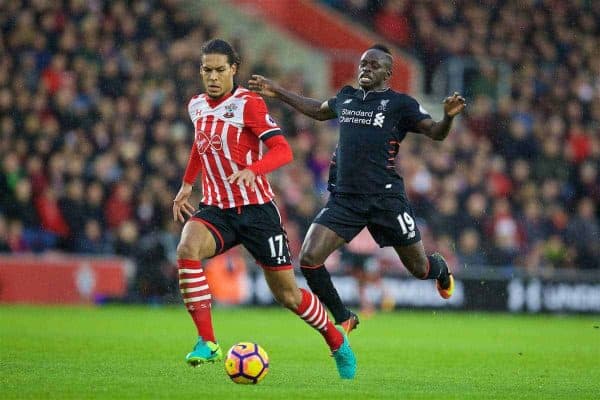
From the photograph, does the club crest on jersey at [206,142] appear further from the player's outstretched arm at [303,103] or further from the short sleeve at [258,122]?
the player's outstretched arm at [303,103]

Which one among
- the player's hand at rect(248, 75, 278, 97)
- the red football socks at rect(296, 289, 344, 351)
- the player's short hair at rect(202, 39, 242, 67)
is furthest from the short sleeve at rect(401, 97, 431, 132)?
the red football socks at rect(296, 289, 344, 351)

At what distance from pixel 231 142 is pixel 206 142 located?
0.18 meters

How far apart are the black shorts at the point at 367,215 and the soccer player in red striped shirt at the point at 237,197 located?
1.25 metres

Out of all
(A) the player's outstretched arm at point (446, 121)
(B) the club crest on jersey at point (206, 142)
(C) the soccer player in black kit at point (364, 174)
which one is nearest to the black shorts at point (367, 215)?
(C) the soccer player in black kit at point (364, 174)

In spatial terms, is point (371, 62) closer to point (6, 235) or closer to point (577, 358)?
point (577, 358)

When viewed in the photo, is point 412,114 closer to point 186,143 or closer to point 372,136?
point 372,136

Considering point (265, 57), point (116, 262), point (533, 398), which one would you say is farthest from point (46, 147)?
point (533, 398)

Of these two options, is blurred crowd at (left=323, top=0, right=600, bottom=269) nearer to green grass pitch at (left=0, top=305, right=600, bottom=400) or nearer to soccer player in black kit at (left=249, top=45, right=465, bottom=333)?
green grass pitch at (left=0, top=305, right=600, bottom=400)

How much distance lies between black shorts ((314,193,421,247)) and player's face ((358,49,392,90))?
0.90 metres

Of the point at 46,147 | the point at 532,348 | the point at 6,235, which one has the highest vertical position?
the point at 46,147

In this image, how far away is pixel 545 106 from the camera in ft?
82.6

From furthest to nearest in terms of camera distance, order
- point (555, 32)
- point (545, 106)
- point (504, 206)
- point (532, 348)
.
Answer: point (555, 32) < point (545, 106) < point (504, 206) < point (532, 348)

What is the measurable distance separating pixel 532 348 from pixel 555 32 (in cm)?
1573

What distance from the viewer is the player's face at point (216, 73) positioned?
874 cm
